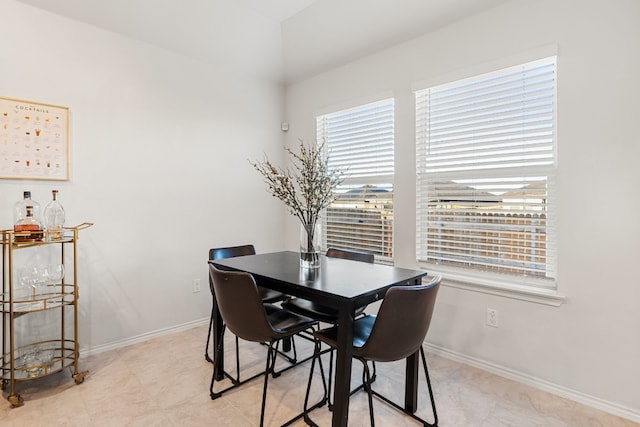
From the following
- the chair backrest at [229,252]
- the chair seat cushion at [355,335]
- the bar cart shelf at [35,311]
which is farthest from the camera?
the chair backrest at [229,252]

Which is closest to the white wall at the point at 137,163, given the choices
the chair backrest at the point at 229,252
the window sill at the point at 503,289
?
the chair backrest at the point at 229,252

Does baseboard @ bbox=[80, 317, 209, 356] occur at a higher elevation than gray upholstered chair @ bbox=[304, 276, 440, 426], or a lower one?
lower

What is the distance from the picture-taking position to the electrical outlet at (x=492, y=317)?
241 cm

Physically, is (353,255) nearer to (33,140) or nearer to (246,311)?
(246,311)

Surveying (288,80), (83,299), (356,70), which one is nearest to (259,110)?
(288,80)

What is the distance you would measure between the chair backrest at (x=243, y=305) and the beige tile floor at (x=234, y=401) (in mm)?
543

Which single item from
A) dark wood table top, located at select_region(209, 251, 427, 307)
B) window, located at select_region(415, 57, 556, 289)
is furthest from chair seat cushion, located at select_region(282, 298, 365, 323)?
window, located at select_region(415, 57, 556, 289)

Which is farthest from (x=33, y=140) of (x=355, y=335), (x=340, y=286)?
(x=355, y=335)

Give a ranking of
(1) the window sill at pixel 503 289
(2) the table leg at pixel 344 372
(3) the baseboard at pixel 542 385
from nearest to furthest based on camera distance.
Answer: (2) the table leg at pixel 344 372, (3) the baseboard at pixel 542 385, (1) the window sill at pixel 503 289

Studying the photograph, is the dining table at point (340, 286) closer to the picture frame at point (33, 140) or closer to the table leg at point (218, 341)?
the table leg at point (218, 341)

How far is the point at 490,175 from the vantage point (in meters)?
2.45

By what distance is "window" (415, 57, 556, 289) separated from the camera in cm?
224

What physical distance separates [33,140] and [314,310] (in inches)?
91.4

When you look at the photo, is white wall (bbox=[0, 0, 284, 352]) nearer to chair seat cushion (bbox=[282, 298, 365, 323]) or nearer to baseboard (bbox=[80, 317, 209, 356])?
baseboard (bbox=[80, 317, 209, 356])
